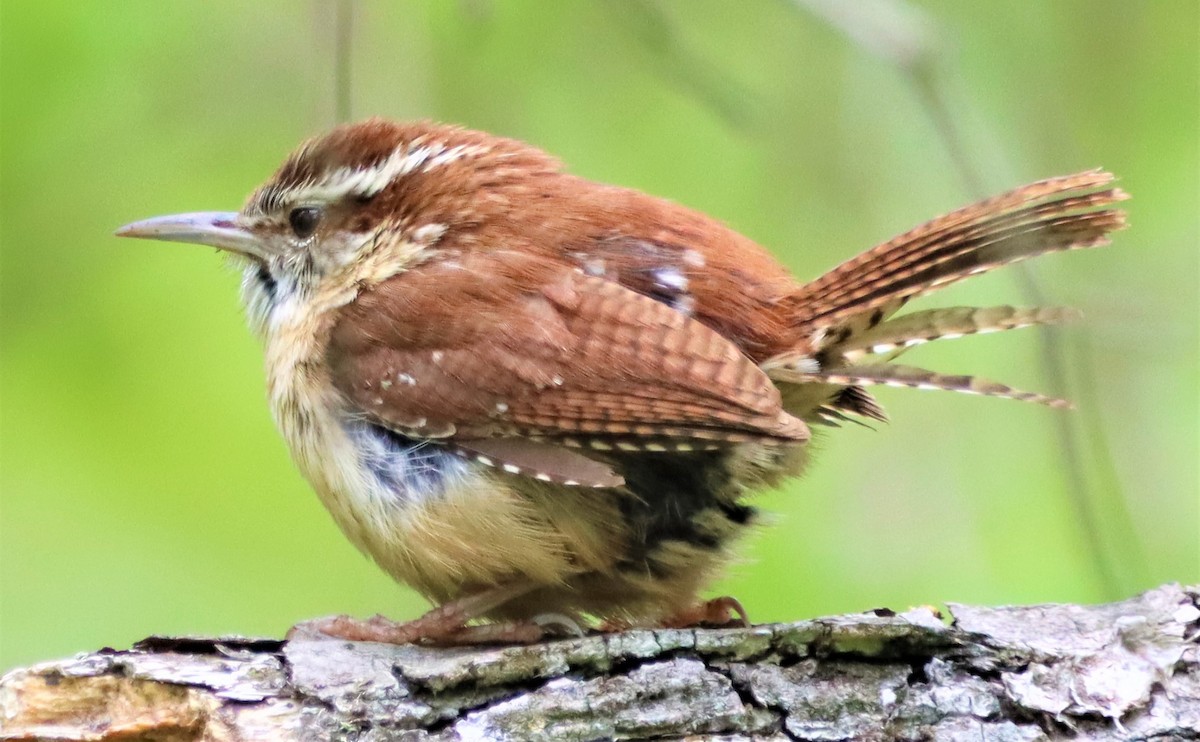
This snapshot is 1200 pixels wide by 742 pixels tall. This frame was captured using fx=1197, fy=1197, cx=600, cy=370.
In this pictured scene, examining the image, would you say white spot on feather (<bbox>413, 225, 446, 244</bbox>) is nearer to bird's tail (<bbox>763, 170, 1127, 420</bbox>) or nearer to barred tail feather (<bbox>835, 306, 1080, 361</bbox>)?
bird's tail (<bbox>763, 170, 1127, 420</bbox>)

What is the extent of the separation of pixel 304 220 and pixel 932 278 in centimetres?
172

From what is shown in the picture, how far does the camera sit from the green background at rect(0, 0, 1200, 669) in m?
3.92

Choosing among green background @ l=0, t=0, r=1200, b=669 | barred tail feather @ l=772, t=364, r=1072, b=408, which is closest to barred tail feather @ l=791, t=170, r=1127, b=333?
barred tail feather @ l=772, t=364, r=1072, b=408

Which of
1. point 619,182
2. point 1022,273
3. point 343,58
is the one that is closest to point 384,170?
point 343,58

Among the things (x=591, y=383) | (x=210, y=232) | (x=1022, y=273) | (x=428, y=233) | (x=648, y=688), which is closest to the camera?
(x=648, y=688)

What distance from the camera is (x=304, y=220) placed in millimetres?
3369

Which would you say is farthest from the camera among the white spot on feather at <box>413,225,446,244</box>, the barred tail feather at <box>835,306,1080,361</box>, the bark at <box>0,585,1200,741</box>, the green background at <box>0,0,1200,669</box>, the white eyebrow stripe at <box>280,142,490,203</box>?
the green background at <box>0,0,1200,669</box>

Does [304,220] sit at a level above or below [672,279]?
above

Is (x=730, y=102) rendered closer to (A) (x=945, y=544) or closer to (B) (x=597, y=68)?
(B) (x=597, y=68)

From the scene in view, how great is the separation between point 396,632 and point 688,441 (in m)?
0.85

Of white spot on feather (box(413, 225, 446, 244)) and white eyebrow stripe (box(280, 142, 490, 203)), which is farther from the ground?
white eyebrow stripe (box(280, 142, 490, 203))

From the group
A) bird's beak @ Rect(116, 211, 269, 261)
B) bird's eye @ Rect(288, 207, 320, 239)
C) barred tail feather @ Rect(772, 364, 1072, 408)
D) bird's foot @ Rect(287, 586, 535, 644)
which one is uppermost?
bird's beak @ Rect(116, 211, 269, 261)

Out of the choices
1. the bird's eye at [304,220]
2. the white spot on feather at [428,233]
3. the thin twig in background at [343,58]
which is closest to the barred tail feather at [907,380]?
the white spot on feather at [428,233]

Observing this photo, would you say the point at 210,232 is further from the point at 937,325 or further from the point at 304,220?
the point at 937,325
